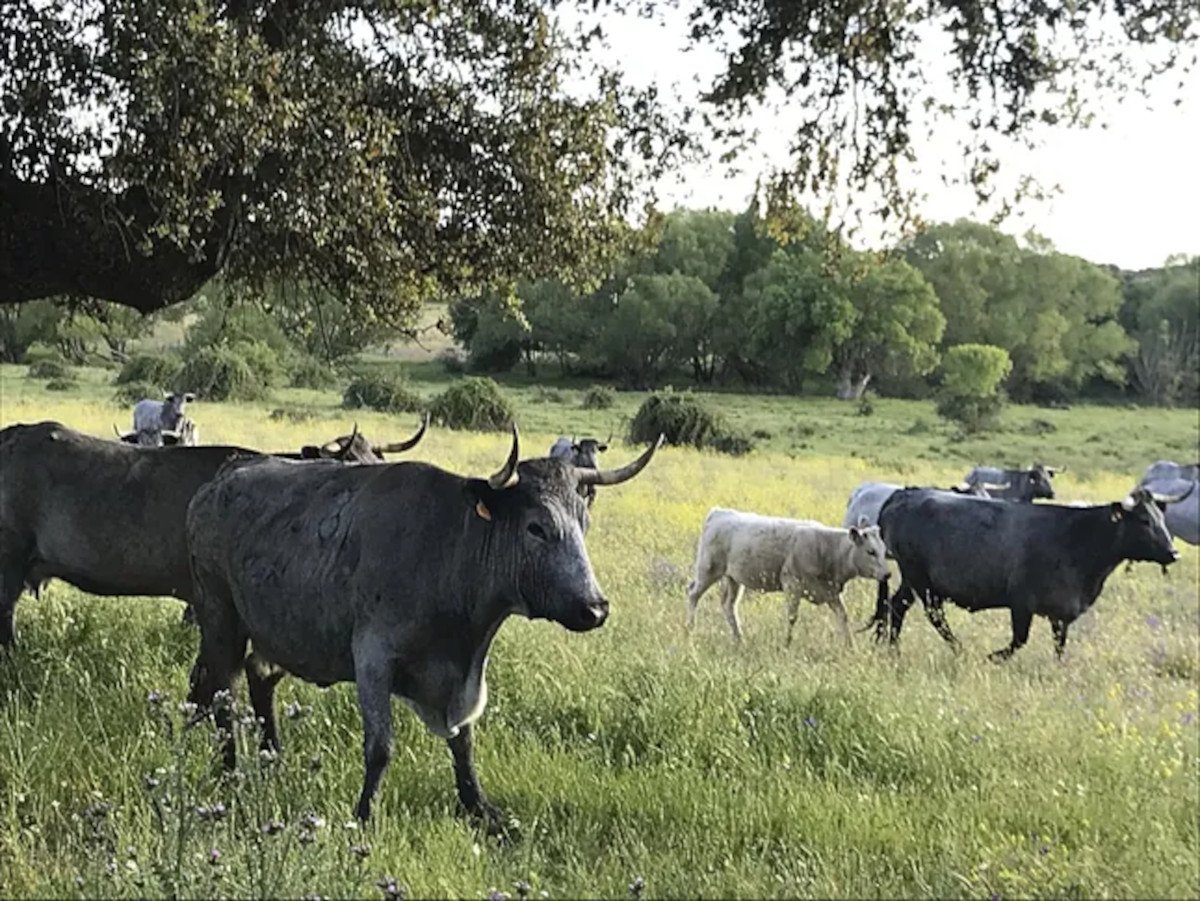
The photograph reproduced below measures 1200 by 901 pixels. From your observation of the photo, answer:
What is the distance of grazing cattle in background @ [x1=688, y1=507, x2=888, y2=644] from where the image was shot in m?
11.6

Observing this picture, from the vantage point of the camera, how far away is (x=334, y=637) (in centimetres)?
547

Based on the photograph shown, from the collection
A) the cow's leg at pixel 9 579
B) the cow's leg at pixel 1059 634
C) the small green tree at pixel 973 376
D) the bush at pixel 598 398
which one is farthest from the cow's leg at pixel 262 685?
the small green tree at pixel 973 376

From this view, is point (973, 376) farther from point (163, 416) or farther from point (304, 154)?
point (304, 154)

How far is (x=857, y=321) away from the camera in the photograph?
59688 millimetres

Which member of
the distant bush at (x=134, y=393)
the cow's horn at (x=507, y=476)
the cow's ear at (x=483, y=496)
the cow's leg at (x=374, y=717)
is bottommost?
the distant bush at (x=134, y=393)

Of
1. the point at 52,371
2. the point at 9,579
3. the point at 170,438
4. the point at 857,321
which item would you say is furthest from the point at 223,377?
the point at 9,579

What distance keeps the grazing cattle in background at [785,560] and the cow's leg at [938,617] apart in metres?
0.61

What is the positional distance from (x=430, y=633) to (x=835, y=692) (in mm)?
2741

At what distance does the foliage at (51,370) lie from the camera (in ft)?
152

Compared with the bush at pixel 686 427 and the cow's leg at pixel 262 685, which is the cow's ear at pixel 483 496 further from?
the bush at pixel 686 427

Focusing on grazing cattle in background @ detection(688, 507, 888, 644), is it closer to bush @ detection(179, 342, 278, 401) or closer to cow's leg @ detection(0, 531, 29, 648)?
cow's leg @ detection(0, 531, 29, 648)

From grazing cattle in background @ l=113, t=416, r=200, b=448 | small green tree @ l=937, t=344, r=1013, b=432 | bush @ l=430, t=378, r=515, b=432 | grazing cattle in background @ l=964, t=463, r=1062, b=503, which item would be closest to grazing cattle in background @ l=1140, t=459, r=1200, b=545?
grazing cattle in background @ l=964, t=463, r=1062, b=503

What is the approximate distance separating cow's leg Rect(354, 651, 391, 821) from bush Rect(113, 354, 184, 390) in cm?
4176

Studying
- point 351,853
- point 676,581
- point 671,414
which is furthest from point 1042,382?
point 351,853
